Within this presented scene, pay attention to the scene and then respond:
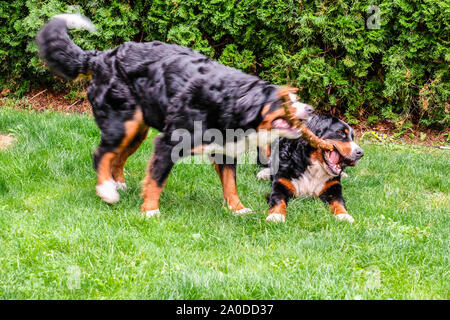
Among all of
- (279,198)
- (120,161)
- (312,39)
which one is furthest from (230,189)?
(312,39)

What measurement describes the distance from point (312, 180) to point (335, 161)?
26cm

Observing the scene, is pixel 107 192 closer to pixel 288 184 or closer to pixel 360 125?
pixel 288 184

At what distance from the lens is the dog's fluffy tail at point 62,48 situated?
4.02 m

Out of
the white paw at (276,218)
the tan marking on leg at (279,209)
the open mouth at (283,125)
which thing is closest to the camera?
the open mouth at (283,125)

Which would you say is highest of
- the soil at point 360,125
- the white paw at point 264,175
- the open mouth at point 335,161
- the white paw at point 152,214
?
the open mouth at point 335,161

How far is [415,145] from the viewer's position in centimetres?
659

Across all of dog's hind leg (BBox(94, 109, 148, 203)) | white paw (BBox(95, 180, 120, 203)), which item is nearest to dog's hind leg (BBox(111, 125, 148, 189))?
dog's hind leg (BBox(94, 109, 148, 203))

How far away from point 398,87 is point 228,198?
11.7ft

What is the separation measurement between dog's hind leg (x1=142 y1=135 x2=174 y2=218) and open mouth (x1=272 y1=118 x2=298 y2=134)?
83cm

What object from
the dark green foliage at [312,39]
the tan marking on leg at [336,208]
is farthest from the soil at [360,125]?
the tan marking on leg at [336,208]

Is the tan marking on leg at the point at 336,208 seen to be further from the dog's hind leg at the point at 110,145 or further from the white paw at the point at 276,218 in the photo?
the dog's hind leg at the point at 110,145

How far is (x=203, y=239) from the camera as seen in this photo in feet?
11.3

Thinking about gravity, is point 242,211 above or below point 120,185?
above

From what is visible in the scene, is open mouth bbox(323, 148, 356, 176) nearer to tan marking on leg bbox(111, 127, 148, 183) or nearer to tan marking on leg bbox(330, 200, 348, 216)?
tan marking on leg bbox(330, 200, 348, 216)
